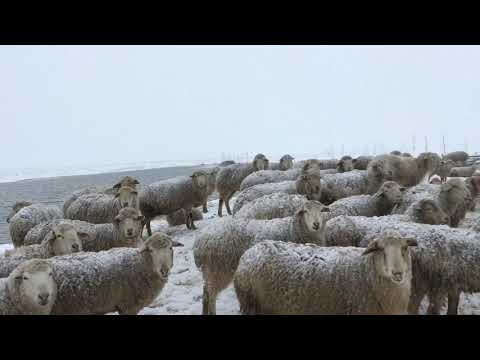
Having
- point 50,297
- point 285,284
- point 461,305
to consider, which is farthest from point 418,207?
point 50,297

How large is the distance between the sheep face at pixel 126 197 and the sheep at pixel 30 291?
503 centimetres

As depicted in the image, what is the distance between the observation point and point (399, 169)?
1142cm

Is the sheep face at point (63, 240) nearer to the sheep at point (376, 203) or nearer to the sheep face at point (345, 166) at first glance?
the sheep at point (376, 203)

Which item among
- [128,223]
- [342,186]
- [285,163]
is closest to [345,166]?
[342,186]

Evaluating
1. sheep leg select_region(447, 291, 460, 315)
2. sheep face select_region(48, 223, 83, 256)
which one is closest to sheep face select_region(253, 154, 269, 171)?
sheep face select_region(48, 223, 83, 256)

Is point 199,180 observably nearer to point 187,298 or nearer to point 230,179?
point 230,179

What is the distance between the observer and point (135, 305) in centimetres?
521

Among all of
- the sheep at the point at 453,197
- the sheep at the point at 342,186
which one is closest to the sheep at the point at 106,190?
the sheep at the point at 342,186

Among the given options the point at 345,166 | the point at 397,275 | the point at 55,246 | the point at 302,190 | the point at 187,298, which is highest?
the point at 345,166

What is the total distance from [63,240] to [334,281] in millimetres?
4130
